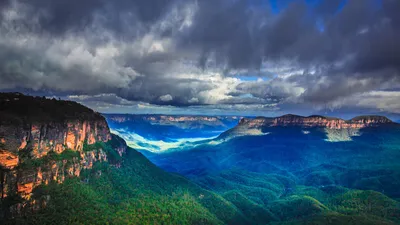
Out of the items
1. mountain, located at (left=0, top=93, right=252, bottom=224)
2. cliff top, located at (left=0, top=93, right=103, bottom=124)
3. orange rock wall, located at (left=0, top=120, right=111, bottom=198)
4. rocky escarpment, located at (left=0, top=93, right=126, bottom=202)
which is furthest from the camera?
cliff top, located at (left=0, top=93, right=103, bottom=124)

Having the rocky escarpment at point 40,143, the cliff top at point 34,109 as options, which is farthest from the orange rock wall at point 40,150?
the cliff top at point 34,109

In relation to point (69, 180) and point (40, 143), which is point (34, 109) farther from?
point (69, 180)

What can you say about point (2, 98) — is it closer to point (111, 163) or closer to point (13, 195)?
point (13, 195)

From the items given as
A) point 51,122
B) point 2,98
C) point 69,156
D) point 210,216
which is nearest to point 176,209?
point 210,216

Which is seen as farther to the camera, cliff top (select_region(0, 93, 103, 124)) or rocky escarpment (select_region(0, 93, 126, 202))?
cliff top (select_region(0, 93, 103, 124))

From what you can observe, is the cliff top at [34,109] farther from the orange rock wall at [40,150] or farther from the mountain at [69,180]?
the orange rock wall at [40,150]

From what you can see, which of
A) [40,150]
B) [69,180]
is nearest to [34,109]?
[40,150]

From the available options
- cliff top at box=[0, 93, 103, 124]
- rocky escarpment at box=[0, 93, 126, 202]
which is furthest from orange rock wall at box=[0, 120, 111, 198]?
cliff top at box=[0, 93, 103, 124]

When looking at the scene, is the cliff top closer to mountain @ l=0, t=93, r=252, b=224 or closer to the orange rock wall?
mountain @ l=0, t=93, r=252, b=224
